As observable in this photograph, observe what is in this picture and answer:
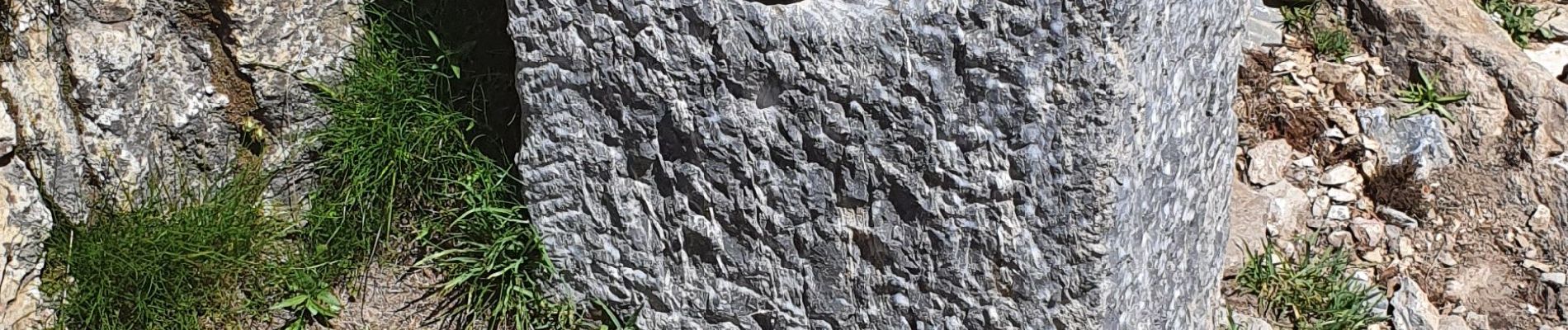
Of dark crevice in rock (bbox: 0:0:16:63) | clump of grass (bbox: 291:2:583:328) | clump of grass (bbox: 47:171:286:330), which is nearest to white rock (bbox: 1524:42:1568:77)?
clump of grass (bbox: 291:2:583:328)

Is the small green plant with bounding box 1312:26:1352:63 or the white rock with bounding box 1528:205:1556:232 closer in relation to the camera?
the white rock with bounding box 1528:205:1556:232

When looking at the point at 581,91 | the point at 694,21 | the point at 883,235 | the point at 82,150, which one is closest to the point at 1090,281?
the point at 883,235

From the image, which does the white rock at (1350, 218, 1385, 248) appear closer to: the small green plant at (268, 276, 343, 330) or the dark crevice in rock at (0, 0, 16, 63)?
the small green plant at (268, 276, 343, 330)

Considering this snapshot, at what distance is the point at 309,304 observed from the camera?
3041 mm

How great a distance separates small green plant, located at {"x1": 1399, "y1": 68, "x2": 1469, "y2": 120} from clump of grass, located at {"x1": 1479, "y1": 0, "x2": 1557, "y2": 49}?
0.95ft

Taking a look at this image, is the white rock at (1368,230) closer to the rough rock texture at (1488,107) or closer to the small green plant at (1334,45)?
the rough rock texture at (1488,107)

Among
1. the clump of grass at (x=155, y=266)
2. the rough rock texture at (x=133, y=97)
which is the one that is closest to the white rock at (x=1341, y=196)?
the rough rock texture at (x=133, y=97)

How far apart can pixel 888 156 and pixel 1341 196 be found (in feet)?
→ 4.70

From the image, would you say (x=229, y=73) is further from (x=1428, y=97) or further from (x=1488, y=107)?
(x=1488, y=107)

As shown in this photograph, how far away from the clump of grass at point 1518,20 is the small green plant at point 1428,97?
0.29 metres

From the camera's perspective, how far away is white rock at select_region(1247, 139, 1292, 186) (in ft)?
11.0

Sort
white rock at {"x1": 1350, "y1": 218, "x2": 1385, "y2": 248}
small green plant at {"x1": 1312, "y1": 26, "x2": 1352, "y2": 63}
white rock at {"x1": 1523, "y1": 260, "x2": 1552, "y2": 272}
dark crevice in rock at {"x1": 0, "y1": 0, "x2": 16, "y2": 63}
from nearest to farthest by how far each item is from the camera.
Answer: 1. dark crevice in rock at {"x1": 0, "y1": 0, "x2": 16, "y2": 63}
2. white rock at {"x1": 1523, "y1": 260, "x2": 1552, "y2": 272}
3. white rock at {"x1": 1350, "y1": 218, "x2": 1385, "y2": 248}
4. small green plant at {"x1": 1312, "y1": 26, "x2": 1352, "y2": 63}

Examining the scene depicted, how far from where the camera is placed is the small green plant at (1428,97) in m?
3.29

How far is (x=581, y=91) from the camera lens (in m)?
2.72
